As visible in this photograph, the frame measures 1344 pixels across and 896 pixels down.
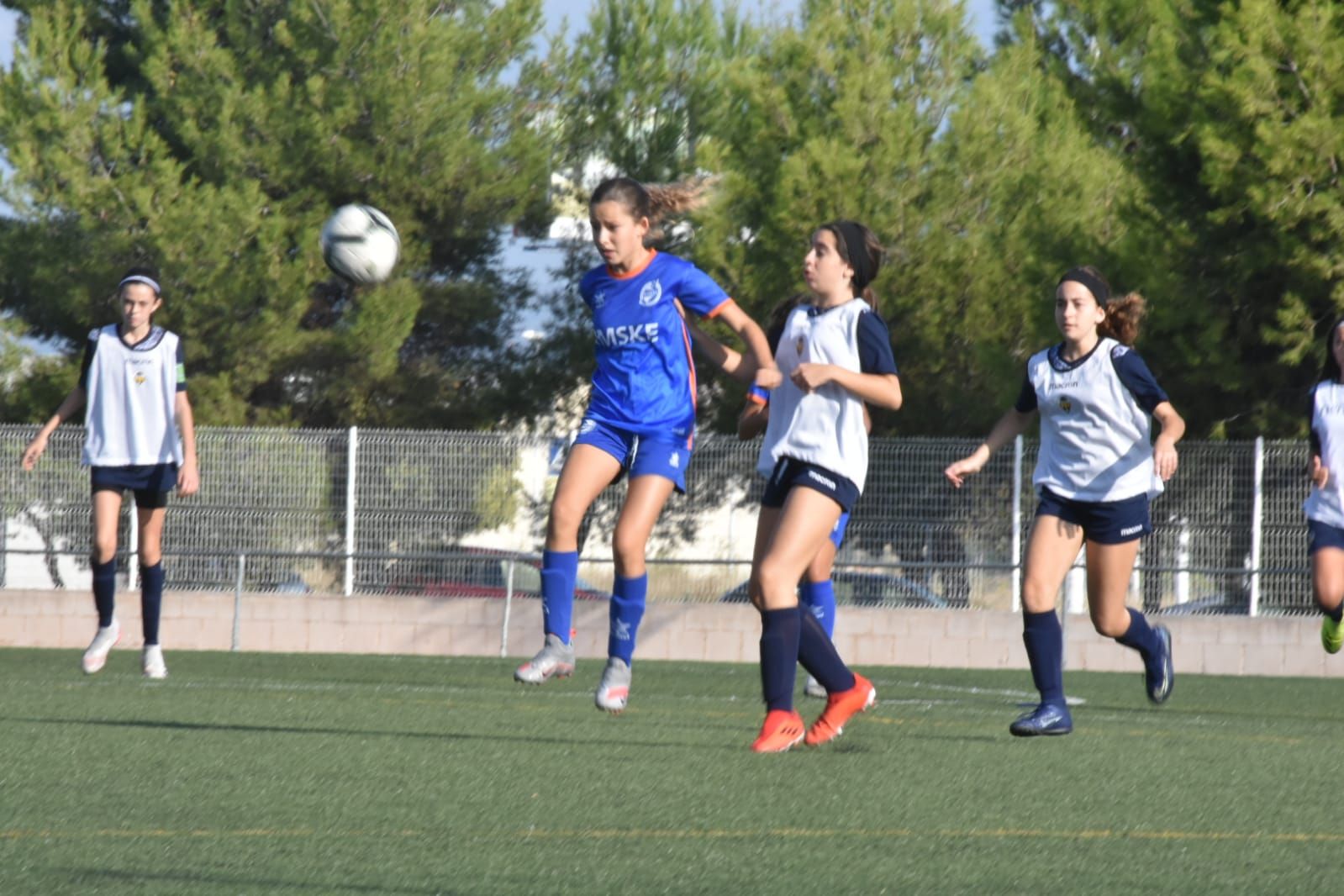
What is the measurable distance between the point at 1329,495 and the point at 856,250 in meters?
3.45

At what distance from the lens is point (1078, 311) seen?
6.98m

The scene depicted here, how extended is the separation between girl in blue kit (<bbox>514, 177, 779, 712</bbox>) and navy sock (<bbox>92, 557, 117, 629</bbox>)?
Answer: 3308 millimetres

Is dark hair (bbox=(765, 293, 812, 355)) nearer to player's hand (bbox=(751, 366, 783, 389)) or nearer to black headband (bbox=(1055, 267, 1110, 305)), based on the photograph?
black headband (bbox=(1055, 267, 1110, 305))

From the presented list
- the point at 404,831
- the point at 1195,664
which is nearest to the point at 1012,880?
the point at 404,831

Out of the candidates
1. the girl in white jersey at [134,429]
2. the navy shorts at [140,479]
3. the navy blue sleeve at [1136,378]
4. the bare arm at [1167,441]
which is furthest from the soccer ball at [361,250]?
the bare arm at [1167,441]

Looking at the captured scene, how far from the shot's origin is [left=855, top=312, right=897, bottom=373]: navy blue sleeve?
20.8 feet

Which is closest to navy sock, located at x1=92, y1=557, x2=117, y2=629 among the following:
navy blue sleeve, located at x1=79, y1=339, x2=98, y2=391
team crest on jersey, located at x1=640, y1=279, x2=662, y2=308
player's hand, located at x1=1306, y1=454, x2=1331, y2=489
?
navy blue sleeve, located at x1=79, y1=339, x2=98, y2=391

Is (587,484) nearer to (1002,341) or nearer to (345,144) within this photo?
(1002,341)

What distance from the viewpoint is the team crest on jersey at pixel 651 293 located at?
7102mm

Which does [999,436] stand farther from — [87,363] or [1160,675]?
[87,363]

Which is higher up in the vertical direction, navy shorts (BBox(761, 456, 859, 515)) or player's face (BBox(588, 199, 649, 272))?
player's face (BBox(588, 199, 649, 272))

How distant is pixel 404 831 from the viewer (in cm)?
437

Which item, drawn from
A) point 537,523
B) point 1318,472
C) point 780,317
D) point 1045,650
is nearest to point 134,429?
point 780,317

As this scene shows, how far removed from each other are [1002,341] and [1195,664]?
25.4 ft
